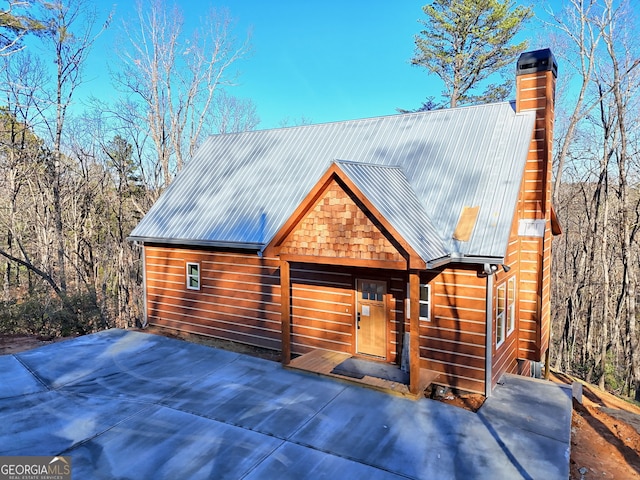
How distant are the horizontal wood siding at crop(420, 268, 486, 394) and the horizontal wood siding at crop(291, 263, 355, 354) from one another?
5.97ft

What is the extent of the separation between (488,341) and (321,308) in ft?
12.3

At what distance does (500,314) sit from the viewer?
880 cm

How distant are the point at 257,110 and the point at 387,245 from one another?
26.0 meters

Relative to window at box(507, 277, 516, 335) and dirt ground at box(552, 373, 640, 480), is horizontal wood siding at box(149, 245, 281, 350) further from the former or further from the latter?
dirt ground at box(552, 373, 640, 480)

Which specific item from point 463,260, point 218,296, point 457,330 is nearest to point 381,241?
point 463,260

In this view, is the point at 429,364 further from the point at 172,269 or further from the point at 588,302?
the point at 588,302

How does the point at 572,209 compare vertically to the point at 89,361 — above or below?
above

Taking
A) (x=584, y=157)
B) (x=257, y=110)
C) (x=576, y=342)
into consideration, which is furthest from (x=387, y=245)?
(x=257, y=110)

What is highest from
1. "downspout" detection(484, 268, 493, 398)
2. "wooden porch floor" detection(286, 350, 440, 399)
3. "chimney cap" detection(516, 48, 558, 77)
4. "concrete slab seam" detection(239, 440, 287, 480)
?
"chimney cap" detection(516, 48, 558, 77)

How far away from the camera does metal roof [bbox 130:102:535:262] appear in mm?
8438

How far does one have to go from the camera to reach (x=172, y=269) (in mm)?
12188

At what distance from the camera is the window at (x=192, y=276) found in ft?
38.8

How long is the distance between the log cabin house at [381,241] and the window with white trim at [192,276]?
37 millimetres

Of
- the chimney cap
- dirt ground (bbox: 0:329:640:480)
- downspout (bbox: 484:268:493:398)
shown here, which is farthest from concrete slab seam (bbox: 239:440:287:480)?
the chimney cap
